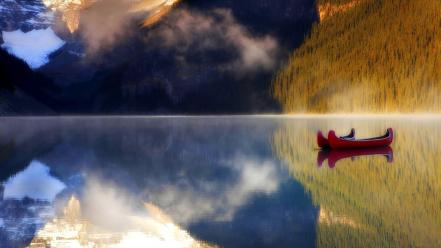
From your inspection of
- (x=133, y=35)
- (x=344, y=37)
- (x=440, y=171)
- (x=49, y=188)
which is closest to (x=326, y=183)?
(x=440, y=171)

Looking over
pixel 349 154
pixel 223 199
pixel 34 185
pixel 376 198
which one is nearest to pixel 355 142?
pixel 349 154


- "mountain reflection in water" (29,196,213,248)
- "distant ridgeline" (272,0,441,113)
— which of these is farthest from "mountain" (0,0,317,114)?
"mountain reflection in water" (29,196,213,248)

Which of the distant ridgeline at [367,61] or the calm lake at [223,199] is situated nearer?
the calm lake at [223,199]

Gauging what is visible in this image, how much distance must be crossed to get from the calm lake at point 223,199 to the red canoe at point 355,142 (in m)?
1.84

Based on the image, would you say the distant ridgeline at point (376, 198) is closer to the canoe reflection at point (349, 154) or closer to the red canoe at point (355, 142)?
the canoe reflection at point (349, 154)

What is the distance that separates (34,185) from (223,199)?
8205mm

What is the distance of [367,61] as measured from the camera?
406 ft

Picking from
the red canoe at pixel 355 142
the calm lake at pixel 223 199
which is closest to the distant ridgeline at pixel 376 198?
the calm lake at pixel 223 199

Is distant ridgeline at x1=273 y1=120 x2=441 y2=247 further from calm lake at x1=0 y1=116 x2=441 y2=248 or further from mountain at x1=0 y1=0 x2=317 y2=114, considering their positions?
mountain at x1=0 y1=0 x2=317 y2=114

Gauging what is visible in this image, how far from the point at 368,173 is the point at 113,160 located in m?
12.4

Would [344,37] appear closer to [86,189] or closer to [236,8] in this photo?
[236,8]

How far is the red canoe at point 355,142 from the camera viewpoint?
34.8 metres

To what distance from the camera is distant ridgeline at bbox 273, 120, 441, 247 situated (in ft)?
44.4

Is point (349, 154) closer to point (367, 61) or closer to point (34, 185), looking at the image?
point (34, 185)
